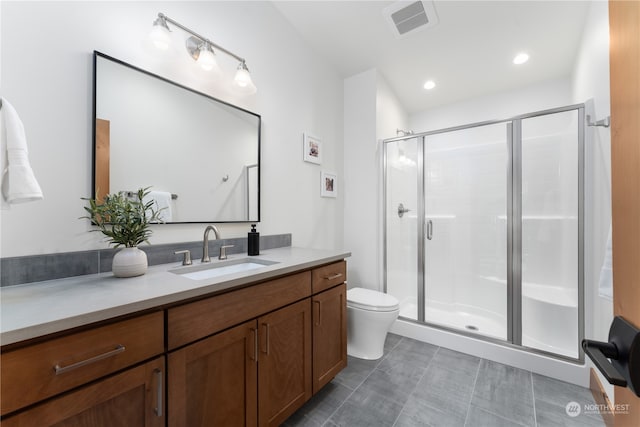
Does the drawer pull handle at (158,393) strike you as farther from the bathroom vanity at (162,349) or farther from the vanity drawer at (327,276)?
the vanity drawer at (327,276)

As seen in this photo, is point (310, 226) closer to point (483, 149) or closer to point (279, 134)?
point (279, 134)

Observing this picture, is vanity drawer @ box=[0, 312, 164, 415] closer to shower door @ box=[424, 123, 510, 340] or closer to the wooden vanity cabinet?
the wooden vanity cabinet

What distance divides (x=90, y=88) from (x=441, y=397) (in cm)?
251

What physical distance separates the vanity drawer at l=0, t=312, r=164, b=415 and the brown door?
112 centimetres

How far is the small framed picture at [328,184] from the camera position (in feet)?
8.17

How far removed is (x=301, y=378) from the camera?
4.51ft

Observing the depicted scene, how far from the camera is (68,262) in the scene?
41.8 inches

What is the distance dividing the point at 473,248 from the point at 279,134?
2218mm

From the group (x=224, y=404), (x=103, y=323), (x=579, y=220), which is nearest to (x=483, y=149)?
(x=579, y=220)

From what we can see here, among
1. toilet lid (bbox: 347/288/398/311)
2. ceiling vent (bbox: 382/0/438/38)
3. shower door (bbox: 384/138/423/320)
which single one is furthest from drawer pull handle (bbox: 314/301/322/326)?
ceiling vent (bbox: 382/0/438/38)

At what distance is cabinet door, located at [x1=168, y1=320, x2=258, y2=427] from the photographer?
88cm

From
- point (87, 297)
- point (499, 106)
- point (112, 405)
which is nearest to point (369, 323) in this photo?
point (112, 405)

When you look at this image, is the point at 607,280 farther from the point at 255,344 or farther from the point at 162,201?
the point at 162,201

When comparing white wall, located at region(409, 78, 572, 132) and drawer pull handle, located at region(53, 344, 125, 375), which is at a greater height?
white wall, located at region(409, 78, 572, 132)
